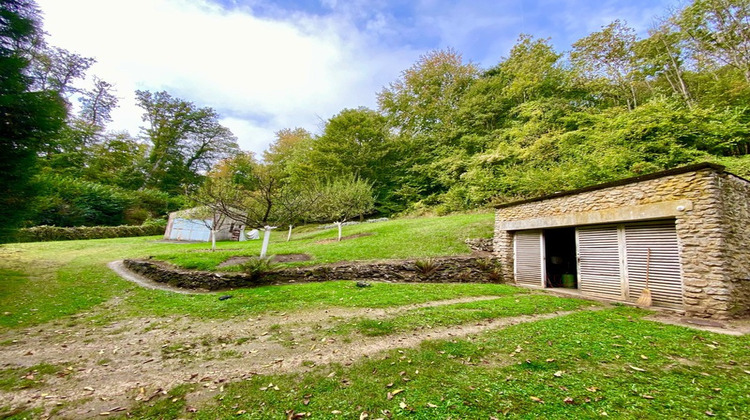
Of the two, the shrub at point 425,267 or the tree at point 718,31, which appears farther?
the tree at point 718,31

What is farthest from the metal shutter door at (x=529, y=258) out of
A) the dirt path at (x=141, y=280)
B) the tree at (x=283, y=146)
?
the tree at (x=283, y=146)

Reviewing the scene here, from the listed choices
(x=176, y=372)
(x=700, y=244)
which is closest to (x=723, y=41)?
(x=700, y=244)

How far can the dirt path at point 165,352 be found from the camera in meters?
3.55

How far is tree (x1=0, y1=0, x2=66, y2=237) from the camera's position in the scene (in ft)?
21.1

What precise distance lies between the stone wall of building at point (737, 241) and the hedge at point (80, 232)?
126 feet

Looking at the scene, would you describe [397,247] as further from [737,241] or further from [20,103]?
[20,103]

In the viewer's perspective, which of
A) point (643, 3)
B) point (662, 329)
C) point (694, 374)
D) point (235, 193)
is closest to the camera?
point (694, 374)

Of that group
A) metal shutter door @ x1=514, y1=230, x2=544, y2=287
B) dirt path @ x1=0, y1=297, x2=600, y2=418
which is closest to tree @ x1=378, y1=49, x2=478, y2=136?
metal shutter door @ x1=514, y1=230, x2=544, y2=287

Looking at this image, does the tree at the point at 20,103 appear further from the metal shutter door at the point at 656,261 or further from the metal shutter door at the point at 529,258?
the metal shutter door at the point at 656,261

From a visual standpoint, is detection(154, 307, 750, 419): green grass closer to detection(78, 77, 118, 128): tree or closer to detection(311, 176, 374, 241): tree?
detection(311, 176, 374, 241): tree

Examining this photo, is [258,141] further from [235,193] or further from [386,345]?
[386,345]

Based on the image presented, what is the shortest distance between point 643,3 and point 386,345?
69.5ft

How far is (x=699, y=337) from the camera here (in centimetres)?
485

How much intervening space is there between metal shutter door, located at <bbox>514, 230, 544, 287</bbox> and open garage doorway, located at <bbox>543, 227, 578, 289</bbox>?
3.53ft
